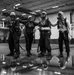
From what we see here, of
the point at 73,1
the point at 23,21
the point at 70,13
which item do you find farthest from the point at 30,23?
the point at 70,13

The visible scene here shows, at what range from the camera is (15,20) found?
5320 mm

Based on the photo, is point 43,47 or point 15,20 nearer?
point 15,20

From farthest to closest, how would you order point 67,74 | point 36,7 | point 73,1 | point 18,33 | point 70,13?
point 70,13 → point 36,7 → point 73,1 → point 18,33 → point 67,74

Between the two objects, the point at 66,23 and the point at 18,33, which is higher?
the point at 66,23

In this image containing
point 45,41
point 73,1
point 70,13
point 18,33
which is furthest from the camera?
point 70,13

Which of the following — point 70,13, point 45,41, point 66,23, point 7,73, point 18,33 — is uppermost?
point 70,13

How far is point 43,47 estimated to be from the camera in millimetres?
5953

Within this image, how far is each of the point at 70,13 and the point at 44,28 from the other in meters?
14.5

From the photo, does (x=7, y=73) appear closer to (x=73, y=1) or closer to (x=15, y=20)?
(x=15, y=20)

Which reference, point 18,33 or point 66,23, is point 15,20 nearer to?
point 18,33

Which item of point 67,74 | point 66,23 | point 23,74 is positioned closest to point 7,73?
point 23,74

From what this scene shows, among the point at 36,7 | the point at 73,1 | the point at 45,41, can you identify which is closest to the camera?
the point at 45,41

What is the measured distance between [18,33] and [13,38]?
30cm

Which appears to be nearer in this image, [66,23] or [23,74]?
[23,74]
